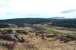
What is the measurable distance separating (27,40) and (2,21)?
36.6 inches

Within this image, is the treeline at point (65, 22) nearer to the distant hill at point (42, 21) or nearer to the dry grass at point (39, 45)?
the distant hill at point (42, 21)

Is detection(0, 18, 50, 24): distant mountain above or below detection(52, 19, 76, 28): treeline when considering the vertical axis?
above

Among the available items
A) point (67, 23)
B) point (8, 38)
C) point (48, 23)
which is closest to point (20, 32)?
point (8, 38)

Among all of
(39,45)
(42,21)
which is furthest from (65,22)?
(39,45)

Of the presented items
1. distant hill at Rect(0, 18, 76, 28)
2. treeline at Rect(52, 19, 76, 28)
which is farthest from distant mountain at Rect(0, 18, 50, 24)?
treeline at Rect(52, 19, 76, 28)

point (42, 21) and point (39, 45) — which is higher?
point (42, 21)

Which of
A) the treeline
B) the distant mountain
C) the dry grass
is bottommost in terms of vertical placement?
the dry grass

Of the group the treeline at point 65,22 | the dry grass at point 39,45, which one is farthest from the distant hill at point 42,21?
the dry grass at point 39,45

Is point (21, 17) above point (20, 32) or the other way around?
above

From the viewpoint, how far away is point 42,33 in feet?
15.5

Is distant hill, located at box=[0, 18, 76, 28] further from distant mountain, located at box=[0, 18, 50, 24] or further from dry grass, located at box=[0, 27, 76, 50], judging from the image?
dry grass, located at box=[0, 27, 76, 50]

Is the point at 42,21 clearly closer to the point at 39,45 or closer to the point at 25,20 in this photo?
the point at 25,20

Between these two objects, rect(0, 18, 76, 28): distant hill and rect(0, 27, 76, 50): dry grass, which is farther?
rect(0, 18, 76, 28): distant hill

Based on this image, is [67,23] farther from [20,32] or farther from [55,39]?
[20,32]
